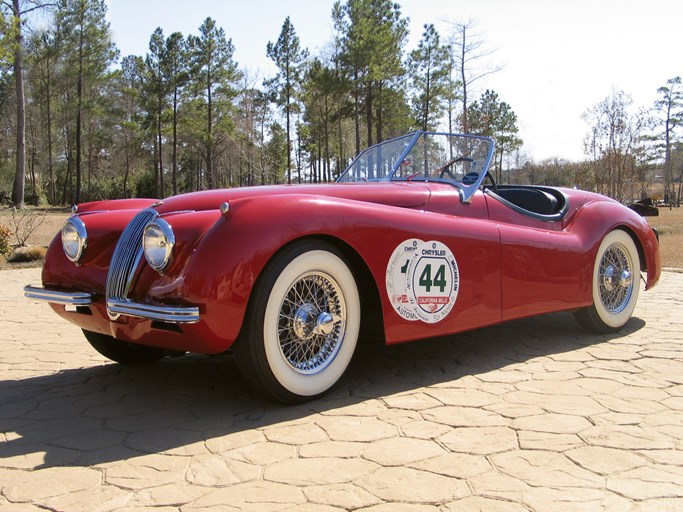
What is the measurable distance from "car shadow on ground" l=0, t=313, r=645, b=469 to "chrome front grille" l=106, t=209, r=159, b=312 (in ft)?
2.01

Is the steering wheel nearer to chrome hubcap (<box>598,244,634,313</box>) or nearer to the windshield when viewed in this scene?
the windshield

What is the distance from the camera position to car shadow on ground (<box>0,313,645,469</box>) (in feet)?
7.91

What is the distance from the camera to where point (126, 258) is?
285 cm

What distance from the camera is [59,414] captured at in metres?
2.80

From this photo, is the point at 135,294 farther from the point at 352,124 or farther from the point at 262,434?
the point at 352,124

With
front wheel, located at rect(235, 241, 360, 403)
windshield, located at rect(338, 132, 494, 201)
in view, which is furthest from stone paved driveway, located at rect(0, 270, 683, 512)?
windshield, located at rect(338, 132, 494, 201)

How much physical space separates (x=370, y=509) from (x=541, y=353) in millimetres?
2444

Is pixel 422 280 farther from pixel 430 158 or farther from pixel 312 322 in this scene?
pixel 430 158

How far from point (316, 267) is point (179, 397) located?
107 cm

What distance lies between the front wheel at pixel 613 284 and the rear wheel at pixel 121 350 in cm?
320

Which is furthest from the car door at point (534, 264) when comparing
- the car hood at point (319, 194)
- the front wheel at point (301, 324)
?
the front wheel at point (301, 324)

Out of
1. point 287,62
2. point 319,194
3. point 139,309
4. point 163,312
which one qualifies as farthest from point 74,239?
point 287,62

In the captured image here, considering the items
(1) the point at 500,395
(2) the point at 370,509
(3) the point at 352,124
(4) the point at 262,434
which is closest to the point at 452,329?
(1) the point at 500,395

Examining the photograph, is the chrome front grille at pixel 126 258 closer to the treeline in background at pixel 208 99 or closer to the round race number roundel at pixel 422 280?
the round race number roundel at pixel 422 280
